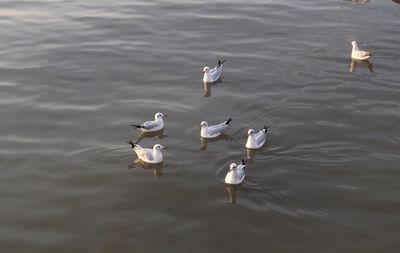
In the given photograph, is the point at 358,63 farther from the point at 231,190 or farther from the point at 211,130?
the point at 231,190

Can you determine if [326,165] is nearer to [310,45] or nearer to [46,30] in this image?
[310,45]

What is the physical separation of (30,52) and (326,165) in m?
12.9

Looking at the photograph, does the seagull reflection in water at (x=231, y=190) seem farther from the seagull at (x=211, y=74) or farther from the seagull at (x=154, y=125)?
the seagull at (x=211, y=74)

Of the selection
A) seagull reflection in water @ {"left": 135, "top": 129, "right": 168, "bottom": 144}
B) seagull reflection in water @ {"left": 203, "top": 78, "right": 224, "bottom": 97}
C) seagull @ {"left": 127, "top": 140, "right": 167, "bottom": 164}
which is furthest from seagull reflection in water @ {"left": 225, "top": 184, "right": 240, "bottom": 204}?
seagull reflection in water @ {"left": 203, "top": 78, "right": 224, "bottom": 97}

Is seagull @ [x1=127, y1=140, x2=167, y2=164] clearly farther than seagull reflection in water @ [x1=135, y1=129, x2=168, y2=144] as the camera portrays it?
No

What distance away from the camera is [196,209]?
13391 millimetres

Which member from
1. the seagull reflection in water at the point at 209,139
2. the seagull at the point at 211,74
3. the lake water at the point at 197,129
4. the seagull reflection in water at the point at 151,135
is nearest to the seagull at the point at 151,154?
the lake water at the point at 197,129

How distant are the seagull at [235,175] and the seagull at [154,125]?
344 centimetres

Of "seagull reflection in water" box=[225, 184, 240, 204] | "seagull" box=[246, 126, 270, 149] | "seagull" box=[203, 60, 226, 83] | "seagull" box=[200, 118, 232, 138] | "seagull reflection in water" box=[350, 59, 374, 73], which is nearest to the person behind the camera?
"seagull reflection in water" box=[225, 184, 240, 204]

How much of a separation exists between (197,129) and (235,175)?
11.3ft

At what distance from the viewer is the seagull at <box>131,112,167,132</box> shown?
54.5ft

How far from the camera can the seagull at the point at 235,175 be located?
45.3 ft

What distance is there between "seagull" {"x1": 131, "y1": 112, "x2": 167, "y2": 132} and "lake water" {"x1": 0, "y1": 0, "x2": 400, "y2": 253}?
269mm

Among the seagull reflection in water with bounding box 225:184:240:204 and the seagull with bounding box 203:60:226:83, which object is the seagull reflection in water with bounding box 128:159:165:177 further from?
the seagull with bounding box 203:60:226:83
